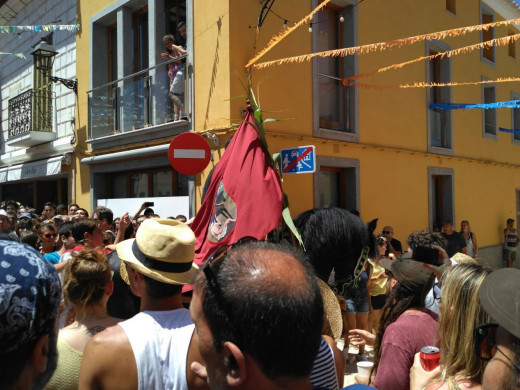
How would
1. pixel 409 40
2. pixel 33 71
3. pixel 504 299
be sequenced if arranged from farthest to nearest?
pixel 33 71 → pixel 409 40 → pixel 504 299

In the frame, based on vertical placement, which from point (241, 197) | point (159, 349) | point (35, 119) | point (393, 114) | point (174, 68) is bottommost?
point (159, 349)

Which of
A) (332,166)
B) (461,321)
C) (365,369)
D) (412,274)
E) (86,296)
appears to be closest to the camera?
(461,321)

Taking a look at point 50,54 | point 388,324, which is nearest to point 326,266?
point 388,324

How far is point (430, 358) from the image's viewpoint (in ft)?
7.00

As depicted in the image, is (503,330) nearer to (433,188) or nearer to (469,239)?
(469,239)

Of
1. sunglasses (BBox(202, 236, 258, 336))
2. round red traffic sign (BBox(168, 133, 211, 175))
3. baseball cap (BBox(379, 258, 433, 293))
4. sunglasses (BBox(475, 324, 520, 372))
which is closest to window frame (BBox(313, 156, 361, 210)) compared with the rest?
round red traffic sign (BBox(168, 133, 211, 175))

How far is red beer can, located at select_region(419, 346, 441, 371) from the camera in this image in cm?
213

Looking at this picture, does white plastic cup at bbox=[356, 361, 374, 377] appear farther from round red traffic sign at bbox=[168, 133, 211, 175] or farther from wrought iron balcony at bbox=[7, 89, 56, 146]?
wrought iron balcony at bbox=[7, 89, 56, 146]

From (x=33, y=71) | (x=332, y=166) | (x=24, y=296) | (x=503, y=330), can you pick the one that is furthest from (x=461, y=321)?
(x=33, y=71)

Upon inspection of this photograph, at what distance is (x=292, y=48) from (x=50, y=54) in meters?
5.81

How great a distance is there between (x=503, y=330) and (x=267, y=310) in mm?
794

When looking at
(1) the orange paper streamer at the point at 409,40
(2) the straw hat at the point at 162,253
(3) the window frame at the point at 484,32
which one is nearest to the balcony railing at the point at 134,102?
(1) the orange paper streamer at the point at 409,40

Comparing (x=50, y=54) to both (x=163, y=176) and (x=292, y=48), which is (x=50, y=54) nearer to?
(x=163, y=176)

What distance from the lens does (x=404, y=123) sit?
1074 centimetres
